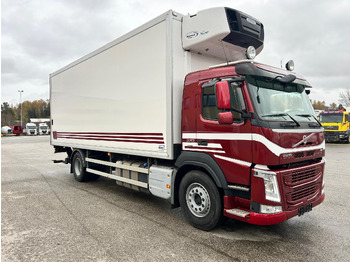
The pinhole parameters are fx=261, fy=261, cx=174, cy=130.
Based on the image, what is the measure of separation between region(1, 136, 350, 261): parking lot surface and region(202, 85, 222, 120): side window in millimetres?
1917

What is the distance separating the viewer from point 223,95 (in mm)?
3762

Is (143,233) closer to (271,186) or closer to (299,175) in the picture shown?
(271,186)

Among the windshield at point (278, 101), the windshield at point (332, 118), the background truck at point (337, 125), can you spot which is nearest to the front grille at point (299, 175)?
the windshield at point (278, 101)

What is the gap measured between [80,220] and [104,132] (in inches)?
96.1

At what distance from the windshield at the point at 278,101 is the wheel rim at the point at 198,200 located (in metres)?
1.57

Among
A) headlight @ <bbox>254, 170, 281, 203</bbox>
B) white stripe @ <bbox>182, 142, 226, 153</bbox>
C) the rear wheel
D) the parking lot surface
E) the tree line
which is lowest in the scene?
the parking lot surface

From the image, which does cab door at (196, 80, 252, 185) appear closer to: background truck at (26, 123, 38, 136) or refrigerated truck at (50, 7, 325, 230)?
Answer: refrigerated truck at (50, 7, 325, 230)

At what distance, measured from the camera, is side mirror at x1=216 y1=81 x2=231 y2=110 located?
3752 millimetres

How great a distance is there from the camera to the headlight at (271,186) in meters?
3.50

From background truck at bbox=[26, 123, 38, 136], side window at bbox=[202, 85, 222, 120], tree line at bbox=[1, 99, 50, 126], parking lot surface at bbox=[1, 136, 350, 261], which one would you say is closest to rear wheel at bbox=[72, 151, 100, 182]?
parking lot surface at bbox=[1, 136, 350, 261]

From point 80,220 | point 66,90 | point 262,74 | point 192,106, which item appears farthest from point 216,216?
point 66,90

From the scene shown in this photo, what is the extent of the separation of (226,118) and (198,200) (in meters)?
1.54

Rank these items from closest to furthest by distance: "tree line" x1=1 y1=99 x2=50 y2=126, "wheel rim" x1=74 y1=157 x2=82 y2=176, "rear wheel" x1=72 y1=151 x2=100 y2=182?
"rear wheel" x1=72 y1=151 x2=100 y2=182 < "wheel rim" x1=74 y1=157 x2=82 y2=176 < "tree line" x1=1 y1=99 x2=50 y2=126

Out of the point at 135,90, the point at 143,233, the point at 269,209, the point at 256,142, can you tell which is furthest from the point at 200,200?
the point at 135,90
